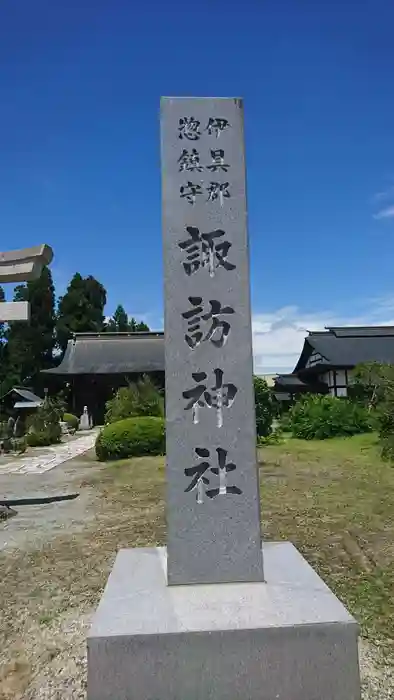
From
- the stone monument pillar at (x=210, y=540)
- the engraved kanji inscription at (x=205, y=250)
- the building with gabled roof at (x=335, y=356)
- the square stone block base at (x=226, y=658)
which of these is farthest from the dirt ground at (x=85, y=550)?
the building with gabled roof at (x=335, y=356)

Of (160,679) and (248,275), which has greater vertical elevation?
(248,275)

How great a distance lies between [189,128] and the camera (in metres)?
3.21

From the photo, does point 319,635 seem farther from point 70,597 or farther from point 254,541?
point 70,597

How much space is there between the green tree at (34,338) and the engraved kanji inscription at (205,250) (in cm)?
3500

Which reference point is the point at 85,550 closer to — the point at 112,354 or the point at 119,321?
the point at 112,354

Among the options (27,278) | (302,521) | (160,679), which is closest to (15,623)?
(160,679)

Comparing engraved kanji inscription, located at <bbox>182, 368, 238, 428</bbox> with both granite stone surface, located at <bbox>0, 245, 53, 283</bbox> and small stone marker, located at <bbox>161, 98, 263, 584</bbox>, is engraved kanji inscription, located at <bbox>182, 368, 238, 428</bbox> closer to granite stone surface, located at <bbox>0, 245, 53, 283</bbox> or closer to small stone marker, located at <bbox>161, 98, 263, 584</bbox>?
small stone marker, located at <bbox>161, 98, 263, 584</bbox>

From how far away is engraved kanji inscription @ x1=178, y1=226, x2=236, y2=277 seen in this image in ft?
10.2

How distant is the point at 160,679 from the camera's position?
238 centimetres

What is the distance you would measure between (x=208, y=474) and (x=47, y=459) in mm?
12157

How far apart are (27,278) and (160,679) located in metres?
7.22

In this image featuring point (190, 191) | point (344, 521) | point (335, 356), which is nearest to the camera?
point (190, 191)

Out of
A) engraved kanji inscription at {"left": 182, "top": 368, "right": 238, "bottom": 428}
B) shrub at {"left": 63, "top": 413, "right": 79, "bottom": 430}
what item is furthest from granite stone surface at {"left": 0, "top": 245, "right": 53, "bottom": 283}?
shrub at {"left": 63, "top": 413, "right": 79, "bottom": 430}

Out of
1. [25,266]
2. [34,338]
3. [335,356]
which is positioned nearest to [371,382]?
[335,356]
